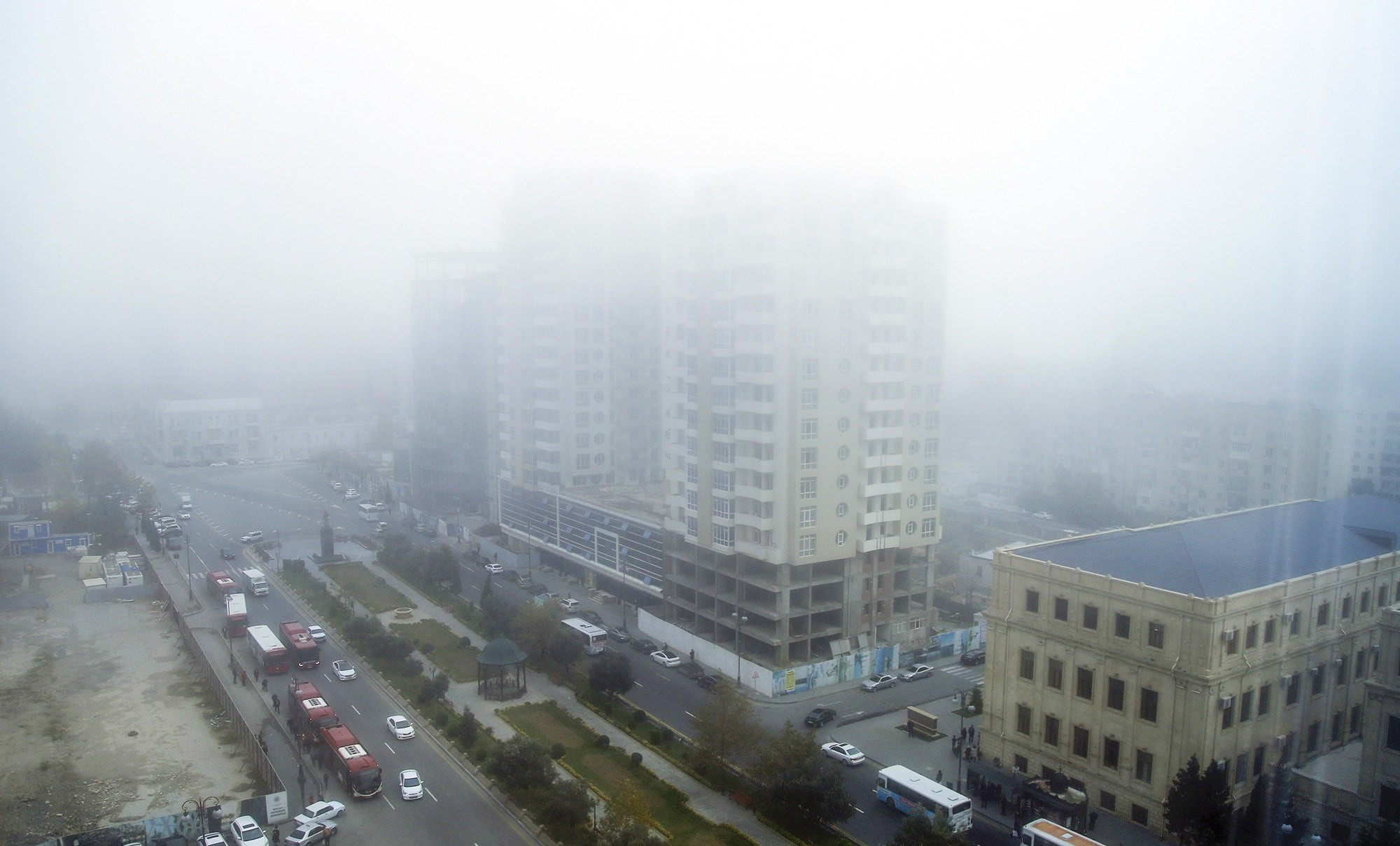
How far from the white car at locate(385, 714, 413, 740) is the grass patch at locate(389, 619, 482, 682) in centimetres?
141

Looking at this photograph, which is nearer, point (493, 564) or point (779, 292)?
point (779, 292)

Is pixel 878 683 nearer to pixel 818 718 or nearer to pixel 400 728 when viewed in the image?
pixel 818 718

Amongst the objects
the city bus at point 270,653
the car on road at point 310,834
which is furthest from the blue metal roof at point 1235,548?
the city bus at point 270,653

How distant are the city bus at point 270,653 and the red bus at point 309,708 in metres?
1.03

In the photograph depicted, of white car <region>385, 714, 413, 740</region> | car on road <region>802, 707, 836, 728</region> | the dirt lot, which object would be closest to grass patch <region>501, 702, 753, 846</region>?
white car <region>385, 714, 413, 740</region>

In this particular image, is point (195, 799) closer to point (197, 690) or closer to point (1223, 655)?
point (197, 690)

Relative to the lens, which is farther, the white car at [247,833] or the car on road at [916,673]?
the car on road at [916,673]

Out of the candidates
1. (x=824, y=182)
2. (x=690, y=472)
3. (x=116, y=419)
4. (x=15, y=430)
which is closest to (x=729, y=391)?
(x=690, y=472)

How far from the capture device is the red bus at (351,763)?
7.46 meters

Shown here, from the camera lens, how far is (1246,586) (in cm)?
693

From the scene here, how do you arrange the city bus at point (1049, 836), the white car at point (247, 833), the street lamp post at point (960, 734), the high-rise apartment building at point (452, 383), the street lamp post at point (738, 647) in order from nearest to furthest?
1. the city bus at point (1049, 836)
2. the white car at point (247, 833)
3. the street lamp post at point (960, 734)
4. the street lamp post at point (738, 647)
5. the high-rise apartment building at point (452, 383)

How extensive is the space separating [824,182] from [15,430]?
24.4m

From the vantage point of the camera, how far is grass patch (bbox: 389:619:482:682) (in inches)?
417

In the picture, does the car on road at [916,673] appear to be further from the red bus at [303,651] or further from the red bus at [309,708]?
the red bus at [303,651]
